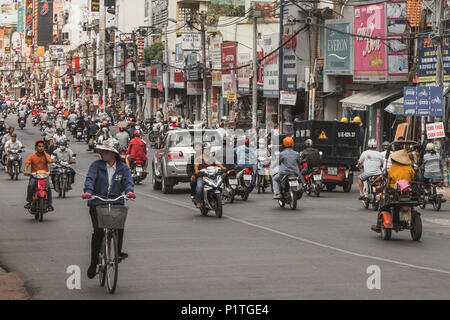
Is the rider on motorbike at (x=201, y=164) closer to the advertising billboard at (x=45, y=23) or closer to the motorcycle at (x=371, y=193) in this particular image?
the motorcycle at (x=371, y=193)

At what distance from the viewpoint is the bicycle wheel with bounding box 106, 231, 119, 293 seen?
10.5 metres

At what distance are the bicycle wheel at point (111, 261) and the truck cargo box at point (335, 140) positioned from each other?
1767cm

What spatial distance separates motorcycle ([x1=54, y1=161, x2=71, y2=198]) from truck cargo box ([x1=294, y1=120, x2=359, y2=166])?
7768 millimetres

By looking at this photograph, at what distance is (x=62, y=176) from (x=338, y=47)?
2001cm

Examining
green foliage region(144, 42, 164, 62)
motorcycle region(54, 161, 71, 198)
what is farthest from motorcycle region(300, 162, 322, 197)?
green foliage region(144, 42, 164, 62)

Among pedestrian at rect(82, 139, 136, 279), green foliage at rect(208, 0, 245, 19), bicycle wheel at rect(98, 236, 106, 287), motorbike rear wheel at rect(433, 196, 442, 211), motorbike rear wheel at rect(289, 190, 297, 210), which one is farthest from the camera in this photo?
green foliage at rect(208, 0, 245, 19)

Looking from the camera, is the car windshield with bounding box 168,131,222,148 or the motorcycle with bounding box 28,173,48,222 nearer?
the motorcycle with bounding box 28,173,48,222

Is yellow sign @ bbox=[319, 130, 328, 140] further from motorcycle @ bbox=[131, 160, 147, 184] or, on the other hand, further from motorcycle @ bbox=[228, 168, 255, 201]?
motorcycle @ bbox=[131, 160, 147, 184]

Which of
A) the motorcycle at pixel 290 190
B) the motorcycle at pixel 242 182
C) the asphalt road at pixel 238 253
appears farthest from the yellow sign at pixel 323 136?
the motorcycle at pixel 290 190

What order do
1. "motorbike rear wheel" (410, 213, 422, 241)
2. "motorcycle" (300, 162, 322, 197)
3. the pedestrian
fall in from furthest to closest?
"motorcycle" (300, 162, 322, 197) → "motorbike rear wheel" (410, 213, 422, 241) → the pedestrian

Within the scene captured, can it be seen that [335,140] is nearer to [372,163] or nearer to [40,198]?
[372,163]

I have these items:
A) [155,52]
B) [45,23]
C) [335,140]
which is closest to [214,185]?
[335,140]

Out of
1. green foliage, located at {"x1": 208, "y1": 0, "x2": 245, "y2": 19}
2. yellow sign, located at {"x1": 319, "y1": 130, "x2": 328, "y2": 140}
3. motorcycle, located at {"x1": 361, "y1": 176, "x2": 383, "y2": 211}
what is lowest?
motorcycle, located at {"x1": 361, "y1": 176, "x2": 383, "y2": 211}

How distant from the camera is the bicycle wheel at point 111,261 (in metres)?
10.5
